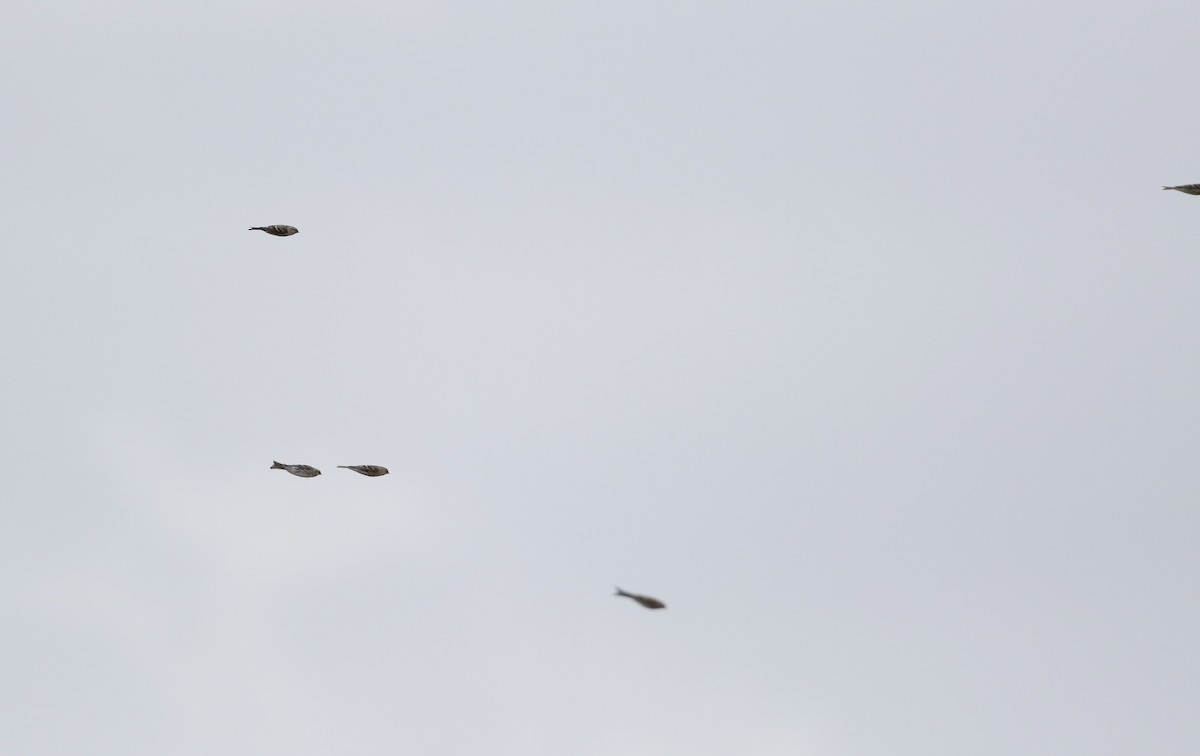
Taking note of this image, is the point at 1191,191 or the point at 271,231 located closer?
the point at 1191,191

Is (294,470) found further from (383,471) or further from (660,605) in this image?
(660,605)

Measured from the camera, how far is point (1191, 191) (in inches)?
5719

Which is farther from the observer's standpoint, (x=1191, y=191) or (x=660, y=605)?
(x=1191, y=191)

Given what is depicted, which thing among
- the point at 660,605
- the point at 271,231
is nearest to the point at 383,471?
the point at 271,231

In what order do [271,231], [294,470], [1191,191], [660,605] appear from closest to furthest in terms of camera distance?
[660,605], [1191,191], [271,231], [294,470]

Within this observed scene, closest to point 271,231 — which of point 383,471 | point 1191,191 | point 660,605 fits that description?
point 383,471

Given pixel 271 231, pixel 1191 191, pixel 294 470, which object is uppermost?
pixel 1191 191

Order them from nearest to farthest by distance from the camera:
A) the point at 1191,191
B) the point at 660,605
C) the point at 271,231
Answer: the point at 660,605 < the point at 1191,191 < the point at 271,231

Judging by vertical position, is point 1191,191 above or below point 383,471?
above

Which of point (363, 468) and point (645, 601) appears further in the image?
point (363, 468)

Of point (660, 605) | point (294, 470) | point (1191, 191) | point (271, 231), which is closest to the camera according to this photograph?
point (660, 605)

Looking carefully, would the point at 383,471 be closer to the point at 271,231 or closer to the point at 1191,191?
the point at 271,231

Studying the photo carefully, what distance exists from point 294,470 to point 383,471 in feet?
50.9

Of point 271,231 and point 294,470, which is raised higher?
point 271,231
